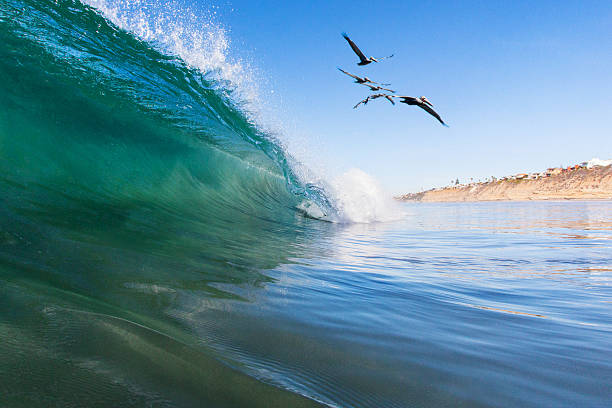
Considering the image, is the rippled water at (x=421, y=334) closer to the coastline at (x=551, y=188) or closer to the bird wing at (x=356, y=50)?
the bird wing at (x=356, y=50)

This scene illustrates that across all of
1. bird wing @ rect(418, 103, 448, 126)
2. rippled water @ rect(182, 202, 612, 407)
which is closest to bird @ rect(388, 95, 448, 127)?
bird wing @ rect(418, 103, 448, 126)

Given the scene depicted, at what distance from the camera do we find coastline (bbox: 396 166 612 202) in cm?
4017

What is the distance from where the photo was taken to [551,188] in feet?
156

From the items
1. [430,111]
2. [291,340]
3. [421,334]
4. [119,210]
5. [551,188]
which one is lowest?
[291,340]

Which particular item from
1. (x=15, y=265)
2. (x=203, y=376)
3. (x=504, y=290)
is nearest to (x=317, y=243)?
(x=504, y=290)

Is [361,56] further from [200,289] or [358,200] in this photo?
[358,200]

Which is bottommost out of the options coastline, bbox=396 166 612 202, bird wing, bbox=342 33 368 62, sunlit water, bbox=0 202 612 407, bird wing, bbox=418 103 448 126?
sunlit water, bbox=0 202 612 407

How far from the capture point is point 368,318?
1956mm

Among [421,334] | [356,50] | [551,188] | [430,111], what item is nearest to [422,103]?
[430,111]

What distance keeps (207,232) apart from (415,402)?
3.66 meters

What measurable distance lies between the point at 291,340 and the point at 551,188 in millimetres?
56896

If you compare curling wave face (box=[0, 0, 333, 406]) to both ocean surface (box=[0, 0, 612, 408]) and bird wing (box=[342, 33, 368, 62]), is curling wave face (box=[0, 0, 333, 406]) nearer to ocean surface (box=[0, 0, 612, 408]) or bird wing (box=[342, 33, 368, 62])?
ocean surface (box=[0, 0, 612, 408])

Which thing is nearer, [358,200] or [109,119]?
[109,119]

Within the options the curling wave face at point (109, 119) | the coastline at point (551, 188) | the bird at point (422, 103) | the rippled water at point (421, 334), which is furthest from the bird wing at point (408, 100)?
the coastline at point (551, 188)
